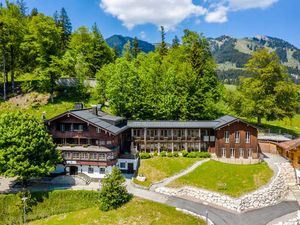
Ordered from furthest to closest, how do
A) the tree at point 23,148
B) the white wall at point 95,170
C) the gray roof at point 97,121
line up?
the gray roof at point 97,121 → the white wall at point 95,170 → the tree at point 23,148

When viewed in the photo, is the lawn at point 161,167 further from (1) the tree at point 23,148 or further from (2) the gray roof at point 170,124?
(1) the tree at point 23,148

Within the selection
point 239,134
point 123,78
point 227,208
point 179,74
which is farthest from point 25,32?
point 227,208

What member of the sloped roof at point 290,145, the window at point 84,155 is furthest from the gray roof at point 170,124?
the sloped roof at point 290,145

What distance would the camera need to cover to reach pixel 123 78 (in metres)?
62.9

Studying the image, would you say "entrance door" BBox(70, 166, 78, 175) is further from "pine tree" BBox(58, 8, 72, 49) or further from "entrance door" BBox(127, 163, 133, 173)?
"pine tree" BBox(58, 8, 72, 49)

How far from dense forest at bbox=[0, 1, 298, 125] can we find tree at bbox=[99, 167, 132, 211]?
76.1ft

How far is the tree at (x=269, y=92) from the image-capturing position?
64.9 metres

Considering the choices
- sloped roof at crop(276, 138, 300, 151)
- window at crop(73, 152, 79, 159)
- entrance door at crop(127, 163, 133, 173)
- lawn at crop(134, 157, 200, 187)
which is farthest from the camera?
entrance door at crop(127, 163, 133, 173)

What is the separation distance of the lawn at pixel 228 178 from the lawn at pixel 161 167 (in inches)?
103

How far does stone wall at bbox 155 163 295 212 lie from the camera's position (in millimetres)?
41031

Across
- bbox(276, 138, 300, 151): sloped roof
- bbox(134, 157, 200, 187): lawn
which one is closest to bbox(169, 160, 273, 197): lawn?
bbox(134, 157, 200, 187): lawn

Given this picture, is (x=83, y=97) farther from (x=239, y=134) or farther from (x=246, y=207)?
(x=246, y=207)

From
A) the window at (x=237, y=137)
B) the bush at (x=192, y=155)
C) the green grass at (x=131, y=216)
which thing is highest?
the window at (x=237, y=137)

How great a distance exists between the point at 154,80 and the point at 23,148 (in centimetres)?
3342
